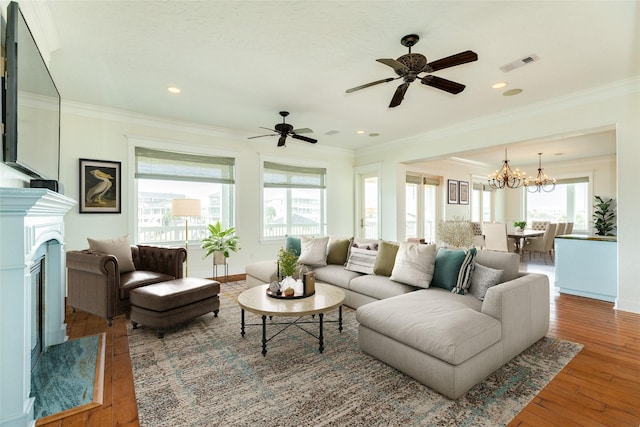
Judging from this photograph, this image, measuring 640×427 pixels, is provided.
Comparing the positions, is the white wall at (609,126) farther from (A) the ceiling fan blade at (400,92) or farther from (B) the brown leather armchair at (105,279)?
(B) the brown leather armchair at (105,279)

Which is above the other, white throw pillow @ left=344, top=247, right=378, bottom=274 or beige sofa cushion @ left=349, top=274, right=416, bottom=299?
white throw pillow @ left=344, top=247, right=378, bottom=274

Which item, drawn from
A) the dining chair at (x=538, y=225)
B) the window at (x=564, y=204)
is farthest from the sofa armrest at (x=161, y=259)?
the window at (x=564, y=204)

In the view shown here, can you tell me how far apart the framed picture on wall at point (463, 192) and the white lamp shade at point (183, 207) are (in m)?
7.09

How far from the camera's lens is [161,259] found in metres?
3.93

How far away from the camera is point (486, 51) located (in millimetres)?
2861

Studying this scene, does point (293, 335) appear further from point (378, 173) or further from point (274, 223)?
point (378, 173)

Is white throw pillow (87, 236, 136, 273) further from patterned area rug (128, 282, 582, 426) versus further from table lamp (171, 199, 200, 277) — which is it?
patterned area rug (128, 282, 582, 426)

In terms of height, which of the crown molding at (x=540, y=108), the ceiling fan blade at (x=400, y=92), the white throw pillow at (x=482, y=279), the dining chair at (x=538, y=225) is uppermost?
the crown molding at (x=540, y=108)

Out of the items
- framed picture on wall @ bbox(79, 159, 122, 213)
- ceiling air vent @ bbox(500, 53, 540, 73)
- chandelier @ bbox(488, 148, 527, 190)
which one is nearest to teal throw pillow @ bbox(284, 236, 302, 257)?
framed picture on wall @ bbox(79, 159, 122, 213)

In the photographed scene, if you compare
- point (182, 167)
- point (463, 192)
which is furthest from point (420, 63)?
point (463, 192)

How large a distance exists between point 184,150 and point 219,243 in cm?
168

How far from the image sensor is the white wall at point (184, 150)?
4230 millimetres

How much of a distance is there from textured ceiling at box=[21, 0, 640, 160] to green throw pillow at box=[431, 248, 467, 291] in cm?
194

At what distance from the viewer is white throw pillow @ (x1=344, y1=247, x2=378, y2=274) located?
12.2 ft
